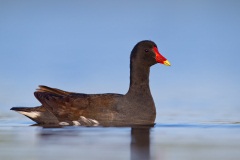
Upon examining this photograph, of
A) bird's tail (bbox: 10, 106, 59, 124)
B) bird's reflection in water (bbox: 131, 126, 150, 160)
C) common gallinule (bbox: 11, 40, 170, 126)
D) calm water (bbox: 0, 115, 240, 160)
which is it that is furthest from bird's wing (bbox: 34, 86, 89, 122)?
bird's reflection in water (bbox: 131, 126, 150, 160)

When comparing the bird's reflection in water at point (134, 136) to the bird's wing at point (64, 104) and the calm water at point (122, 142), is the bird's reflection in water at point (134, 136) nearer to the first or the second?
the calm water at point (122, 142)

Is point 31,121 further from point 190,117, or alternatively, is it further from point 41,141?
point 41,141

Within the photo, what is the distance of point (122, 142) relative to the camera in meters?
9.45

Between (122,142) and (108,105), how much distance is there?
12.8 feet

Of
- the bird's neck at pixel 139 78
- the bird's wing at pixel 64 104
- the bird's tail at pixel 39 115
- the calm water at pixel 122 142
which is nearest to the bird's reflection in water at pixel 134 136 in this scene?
the calm water at pixel 122 142

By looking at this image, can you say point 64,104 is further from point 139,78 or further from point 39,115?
point 139,78

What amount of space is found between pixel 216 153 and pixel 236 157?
1.50 feet

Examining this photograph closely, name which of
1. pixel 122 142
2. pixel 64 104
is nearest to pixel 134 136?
pixel 122 142

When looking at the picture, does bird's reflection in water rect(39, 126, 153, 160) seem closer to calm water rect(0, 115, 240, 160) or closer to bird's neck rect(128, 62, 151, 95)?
calm water rect(0, 115, 240, 160)

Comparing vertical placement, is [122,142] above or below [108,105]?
below

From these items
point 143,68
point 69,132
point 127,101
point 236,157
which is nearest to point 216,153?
point 236,157

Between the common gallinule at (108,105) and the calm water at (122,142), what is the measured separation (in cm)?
73

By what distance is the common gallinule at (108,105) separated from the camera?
13250 mm

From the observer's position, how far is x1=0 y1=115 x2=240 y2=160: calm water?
316 inches
